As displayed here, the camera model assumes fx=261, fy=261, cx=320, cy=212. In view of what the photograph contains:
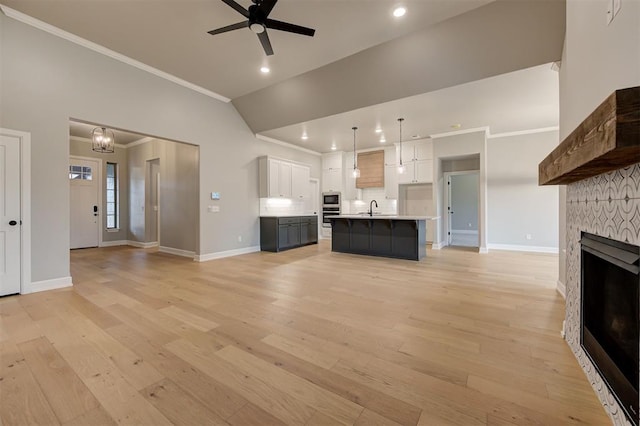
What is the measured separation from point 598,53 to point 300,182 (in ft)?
22.1

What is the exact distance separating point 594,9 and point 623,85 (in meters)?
0.82

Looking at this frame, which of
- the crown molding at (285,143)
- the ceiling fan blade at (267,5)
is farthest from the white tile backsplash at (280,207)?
the ceiling fan blade at (267,5)

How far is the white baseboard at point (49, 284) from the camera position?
134 inches

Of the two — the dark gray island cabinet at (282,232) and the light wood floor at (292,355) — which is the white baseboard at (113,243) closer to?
the dark gray island cabinet at (282,232)

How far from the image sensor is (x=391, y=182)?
8.07m

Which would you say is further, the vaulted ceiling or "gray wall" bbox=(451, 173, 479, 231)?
"gray wall" bbox=(451, 173, 479, 231)

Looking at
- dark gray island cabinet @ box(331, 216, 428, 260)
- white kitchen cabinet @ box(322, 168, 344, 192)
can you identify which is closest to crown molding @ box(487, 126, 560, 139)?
dark gray island cabinet @ box(331, 216, 428, 260)

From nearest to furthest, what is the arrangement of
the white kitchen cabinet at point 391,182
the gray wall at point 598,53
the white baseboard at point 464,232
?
1. the gray wall at point 598,53
2. the white kitchen cabinet at point 391,182
3. the white baseboard at point 464,232

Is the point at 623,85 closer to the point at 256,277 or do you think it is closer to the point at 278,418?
the point at 278,418

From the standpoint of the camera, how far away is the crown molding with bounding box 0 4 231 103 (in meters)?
3.26

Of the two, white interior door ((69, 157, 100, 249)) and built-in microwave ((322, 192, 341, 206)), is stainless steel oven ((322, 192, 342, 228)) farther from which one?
white interior door ((69, 157, 100, 249))

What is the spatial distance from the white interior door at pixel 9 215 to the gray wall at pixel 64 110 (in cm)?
15

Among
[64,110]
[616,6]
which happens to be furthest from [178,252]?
[616,6]

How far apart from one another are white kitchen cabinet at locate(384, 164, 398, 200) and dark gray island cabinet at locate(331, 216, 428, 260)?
2428 mm
